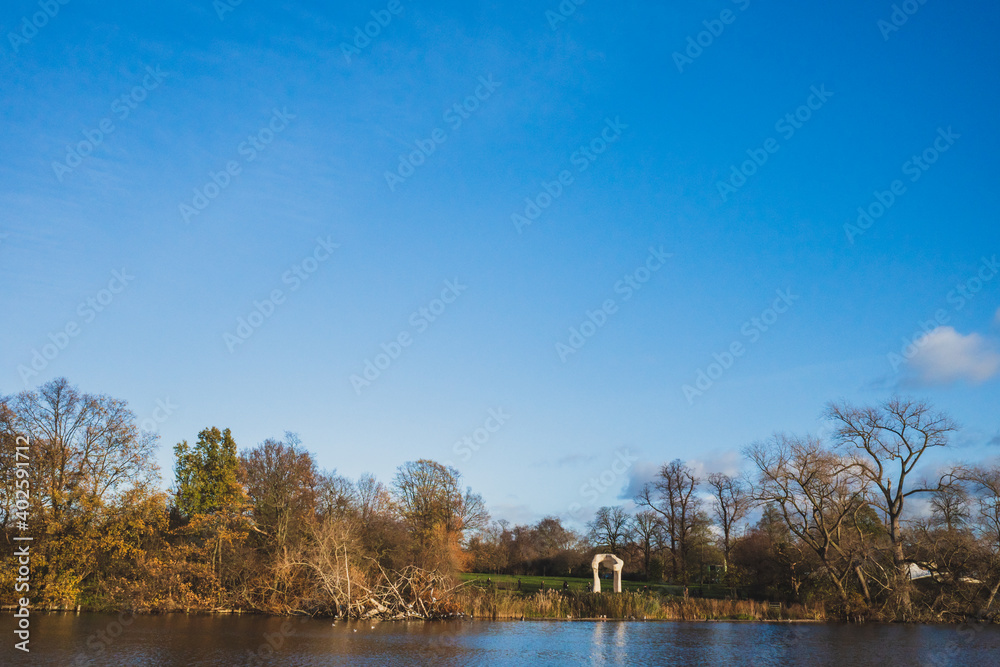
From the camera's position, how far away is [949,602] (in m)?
38.9

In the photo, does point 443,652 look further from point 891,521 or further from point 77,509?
point 891,521

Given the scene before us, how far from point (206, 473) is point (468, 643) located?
77.2 ft

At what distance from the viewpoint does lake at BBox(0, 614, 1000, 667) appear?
821 inches

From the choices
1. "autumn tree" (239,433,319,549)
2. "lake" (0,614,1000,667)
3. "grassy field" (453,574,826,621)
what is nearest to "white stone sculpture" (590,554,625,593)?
"grassy field" (453,574,826,621)

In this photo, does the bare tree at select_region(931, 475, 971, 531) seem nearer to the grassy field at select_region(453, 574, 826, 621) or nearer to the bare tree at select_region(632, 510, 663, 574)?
the grassy field at select_region(453, 574, 826, 621)

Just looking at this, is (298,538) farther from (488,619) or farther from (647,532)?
(647,532)

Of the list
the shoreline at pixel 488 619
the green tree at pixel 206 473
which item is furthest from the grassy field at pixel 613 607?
the green tree at pixel 206 473

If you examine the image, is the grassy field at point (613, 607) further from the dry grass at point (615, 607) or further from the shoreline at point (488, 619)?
the shoreline at point (488, 619)

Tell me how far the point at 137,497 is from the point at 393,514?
2053cm

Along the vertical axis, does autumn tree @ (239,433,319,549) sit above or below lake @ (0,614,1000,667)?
above

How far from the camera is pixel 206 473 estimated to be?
4172 cm

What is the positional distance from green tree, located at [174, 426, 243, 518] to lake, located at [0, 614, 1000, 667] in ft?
27.3

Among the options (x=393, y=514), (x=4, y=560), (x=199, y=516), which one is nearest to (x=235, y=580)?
(x=199, y=516)

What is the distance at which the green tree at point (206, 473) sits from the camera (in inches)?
1604
